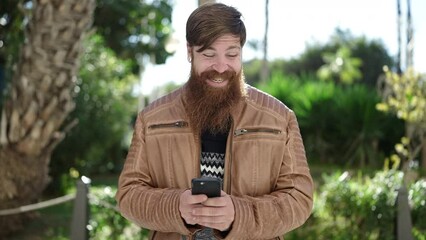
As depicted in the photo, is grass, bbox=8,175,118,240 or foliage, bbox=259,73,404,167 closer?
grass, bbox=8,175,118,240

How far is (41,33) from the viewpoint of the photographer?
6.32 m

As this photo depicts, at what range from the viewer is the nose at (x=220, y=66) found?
221 cm

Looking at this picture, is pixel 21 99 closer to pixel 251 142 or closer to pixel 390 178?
pixel 390 178

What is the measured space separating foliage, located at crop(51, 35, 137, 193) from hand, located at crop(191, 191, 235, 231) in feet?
27.7

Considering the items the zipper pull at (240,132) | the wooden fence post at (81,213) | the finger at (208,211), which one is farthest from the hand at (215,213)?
the wooden fence post at (81,213)

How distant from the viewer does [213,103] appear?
7.36 feet

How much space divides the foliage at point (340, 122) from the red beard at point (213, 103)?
42.5 ft

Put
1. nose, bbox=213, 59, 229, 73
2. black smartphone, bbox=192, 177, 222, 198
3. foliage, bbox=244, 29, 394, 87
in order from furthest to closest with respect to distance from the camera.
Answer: foliage, bbox=244, 29, 394, 87 → nose, bbox=213, 59, 229, 73 → black smartphone, bbox=192, 177, 222, 198

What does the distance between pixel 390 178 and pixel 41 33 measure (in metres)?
3.53

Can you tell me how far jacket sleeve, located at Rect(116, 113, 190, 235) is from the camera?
2.09 m

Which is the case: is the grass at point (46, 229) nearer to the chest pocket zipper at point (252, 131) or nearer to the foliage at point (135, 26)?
the chest pocket zipper at point (252, 131)

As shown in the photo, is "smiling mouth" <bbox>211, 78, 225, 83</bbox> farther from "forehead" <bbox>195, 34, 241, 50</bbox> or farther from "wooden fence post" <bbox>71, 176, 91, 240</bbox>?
"wooden fence post" <bbox>71, 176, 91, 240</bbox>

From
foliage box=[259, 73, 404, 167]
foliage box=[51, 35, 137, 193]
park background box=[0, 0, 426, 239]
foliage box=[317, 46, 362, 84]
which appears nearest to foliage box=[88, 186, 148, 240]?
park background box=[0, 0, 426, 239]

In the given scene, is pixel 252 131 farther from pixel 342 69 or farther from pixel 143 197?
pixel 342 69
